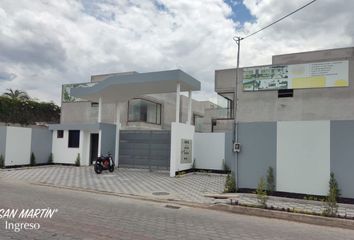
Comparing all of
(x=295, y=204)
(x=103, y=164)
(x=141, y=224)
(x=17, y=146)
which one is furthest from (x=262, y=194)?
(x=17, y=146)

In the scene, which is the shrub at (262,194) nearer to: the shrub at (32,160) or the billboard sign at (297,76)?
the shrub at (32,160)

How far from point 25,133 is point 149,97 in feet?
36.7

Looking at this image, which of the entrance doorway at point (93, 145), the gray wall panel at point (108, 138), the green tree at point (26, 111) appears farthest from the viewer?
the green tree at point (26, 111)

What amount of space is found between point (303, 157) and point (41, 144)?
17.0m

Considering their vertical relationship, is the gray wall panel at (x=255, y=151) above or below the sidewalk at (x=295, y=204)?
above

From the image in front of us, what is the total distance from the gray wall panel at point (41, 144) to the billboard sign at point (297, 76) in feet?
61.0

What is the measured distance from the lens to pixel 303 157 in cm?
1000

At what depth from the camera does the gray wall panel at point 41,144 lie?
20297mm

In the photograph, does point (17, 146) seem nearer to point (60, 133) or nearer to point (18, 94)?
point (60, 133)

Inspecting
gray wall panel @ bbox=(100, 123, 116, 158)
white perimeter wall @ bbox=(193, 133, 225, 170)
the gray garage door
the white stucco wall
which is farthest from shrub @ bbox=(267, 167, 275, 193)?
the white stucco wall

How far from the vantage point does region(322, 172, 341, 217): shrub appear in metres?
7.95

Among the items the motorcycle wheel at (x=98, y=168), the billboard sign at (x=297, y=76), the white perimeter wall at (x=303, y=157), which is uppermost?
the billboard sign at (x=297, y=76)

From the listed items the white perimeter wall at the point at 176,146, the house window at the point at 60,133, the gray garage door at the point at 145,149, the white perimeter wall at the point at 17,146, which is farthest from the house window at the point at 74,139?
the white perimeter wall at the point at 176,146

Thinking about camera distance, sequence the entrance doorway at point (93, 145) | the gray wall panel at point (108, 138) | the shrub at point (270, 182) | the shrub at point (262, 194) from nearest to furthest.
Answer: the shrub at point (262, 194) → the shrub at point (270, 182) → the gray wall panel at point (108, 138) → the entrance doorway at point (93, 145)
